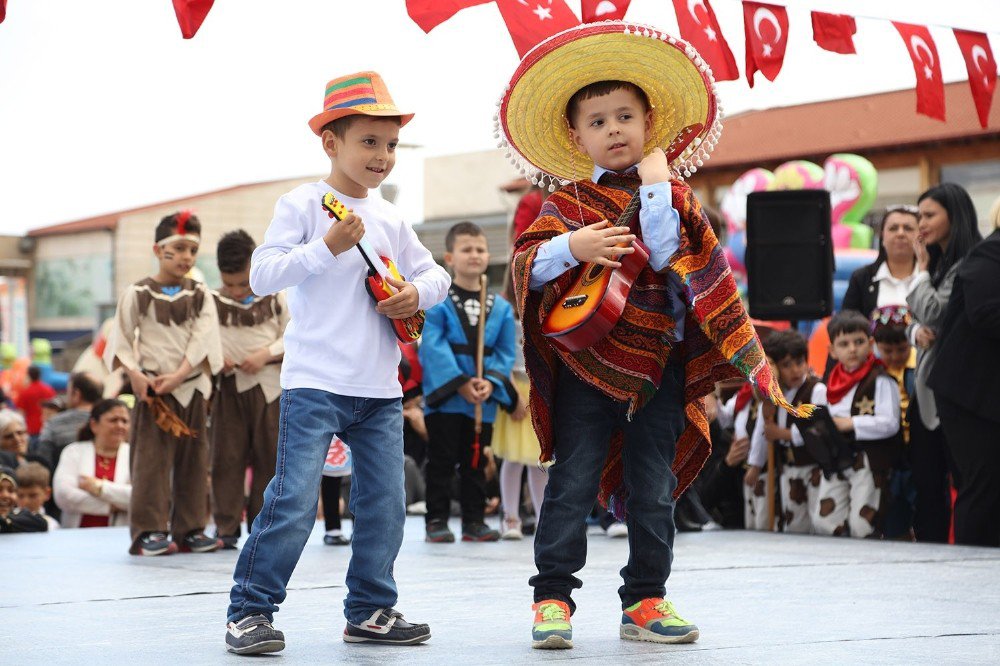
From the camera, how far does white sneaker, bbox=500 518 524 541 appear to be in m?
7.09

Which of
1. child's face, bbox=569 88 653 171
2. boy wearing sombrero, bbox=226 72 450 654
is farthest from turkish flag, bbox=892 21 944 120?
boy wearing sombrero, bbox=226 72 450 654

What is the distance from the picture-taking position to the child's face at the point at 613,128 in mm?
3520

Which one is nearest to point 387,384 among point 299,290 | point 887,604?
point 299,290

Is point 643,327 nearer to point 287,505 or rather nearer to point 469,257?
point 287,505

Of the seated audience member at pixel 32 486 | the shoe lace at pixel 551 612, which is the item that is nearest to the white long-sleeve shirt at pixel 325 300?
the shoe lace at pixel 551 612

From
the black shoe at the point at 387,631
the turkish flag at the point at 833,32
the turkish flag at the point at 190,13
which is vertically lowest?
the black shoe at the point at 387,631

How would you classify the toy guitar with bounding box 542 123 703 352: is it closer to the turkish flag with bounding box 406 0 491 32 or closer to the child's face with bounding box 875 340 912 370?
the turkish flag with bounding box 406 0 491 32

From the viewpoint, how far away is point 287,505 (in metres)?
3.36

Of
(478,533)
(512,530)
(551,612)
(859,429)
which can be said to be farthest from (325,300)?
(859,429)

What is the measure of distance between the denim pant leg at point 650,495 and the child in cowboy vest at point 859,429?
3.85 meters

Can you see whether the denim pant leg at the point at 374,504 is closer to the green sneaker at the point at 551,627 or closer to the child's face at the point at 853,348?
the green sneaker at the point at 551,627

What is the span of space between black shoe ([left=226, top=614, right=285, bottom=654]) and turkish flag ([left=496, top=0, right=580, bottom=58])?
3.54m

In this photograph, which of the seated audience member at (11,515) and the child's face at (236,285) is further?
the seated audience member at (11,515)

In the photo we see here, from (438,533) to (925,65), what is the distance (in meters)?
3.83
